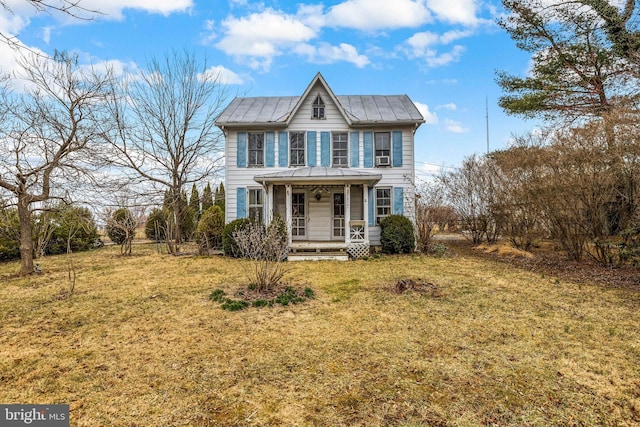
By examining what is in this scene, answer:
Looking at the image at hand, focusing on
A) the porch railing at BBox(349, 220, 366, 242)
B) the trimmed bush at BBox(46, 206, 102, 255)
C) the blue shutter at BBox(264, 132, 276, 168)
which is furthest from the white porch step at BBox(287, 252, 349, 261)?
the trimmed bush at BBox(46, 206, 102, 255)

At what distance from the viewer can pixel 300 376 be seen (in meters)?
3.44

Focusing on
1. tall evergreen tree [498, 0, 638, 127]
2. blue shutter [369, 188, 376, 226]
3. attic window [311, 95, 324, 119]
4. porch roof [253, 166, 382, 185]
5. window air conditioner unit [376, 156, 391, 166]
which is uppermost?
tall evergreen tree [498, 0, 638, 127]

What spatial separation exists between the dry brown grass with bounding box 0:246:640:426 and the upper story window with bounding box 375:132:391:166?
23.6ft

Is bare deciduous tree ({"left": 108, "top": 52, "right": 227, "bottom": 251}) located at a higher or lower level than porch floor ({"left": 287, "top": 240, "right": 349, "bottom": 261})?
higher

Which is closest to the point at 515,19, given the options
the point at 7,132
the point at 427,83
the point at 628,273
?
the point at 427,83

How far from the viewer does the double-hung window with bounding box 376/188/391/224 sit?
13297 millimetres

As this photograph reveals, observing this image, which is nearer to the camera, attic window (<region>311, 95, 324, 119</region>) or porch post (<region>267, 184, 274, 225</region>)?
porch post (<region>267, 184, 274, 225</region>)

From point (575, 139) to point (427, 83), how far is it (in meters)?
9.99

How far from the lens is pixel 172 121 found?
1683cm

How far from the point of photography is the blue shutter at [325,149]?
13281mm

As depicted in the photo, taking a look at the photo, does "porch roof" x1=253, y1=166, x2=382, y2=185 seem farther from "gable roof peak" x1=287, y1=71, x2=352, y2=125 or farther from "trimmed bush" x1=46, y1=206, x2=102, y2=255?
"trimmed bush" x1=46, y1=206, x2=102, y2=255

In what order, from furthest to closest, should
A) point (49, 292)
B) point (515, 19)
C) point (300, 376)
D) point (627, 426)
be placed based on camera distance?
1. point (515, 19)
2. point (49, 292)
3. point (300, 376)
4. point (627, 426)

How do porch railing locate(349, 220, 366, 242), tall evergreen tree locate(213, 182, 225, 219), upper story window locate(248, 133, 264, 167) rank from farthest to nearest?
tall evergreen tree locate(213, 182, 225, 219), upper story window locate(248, 133, 264, 167), porch railing locate(349, 220, 366, 242)

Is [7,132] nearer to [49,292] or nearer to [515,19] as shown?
[49,292]
